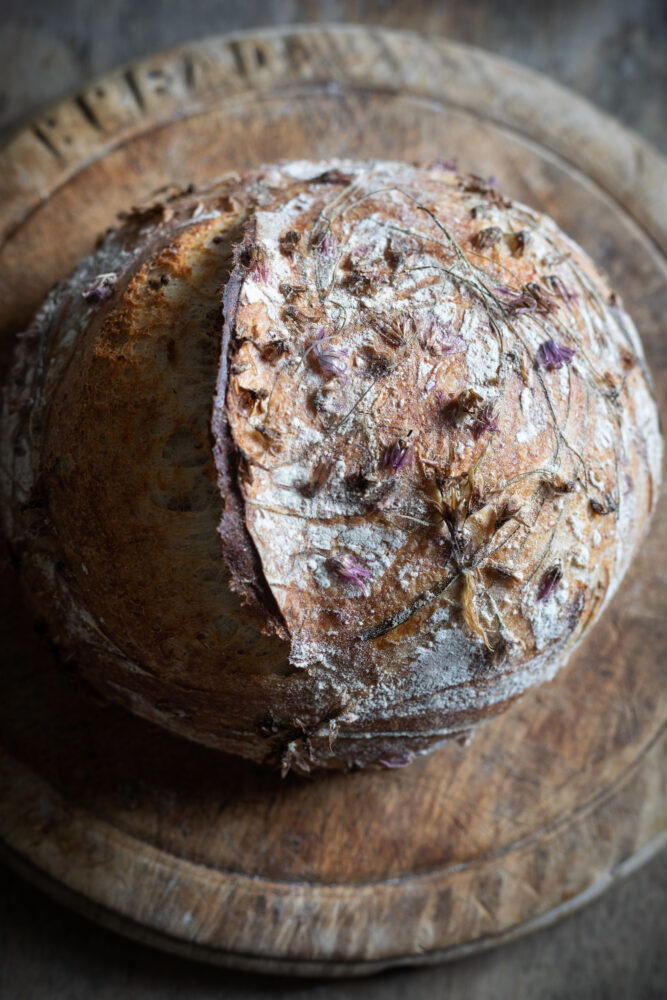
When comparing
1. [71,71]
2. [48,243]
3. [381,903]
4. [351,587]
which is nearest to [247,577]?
[351,587]

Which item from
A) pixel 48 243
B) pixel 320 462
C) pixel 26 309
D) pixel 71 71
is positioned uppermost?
pixel 71 71

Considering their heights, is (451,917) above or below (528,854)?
below

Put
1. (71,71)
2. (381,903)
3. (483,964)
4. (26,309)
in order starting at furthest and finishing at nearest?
(71,71), (483,964), (26,309), (381,903)

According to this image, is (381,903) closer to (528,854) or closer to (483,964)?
(528,854)

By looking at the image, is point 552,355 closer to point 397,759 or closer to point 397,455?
point 397,455

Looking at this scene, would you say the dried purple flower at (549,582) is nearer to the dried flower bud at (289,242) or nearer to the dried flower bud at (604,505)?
the dried flower bud at (604,505)

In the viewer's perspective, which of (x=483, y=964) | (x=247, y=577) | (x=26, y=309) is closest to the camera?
(x=247, y=577)

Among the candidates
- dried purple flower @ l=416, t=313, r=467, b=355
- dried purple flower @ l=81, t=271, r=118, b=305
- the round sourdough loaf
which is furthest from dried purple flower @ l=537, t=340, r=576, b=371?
dried purple flower @ l=81, t=271, r=118, b=305
